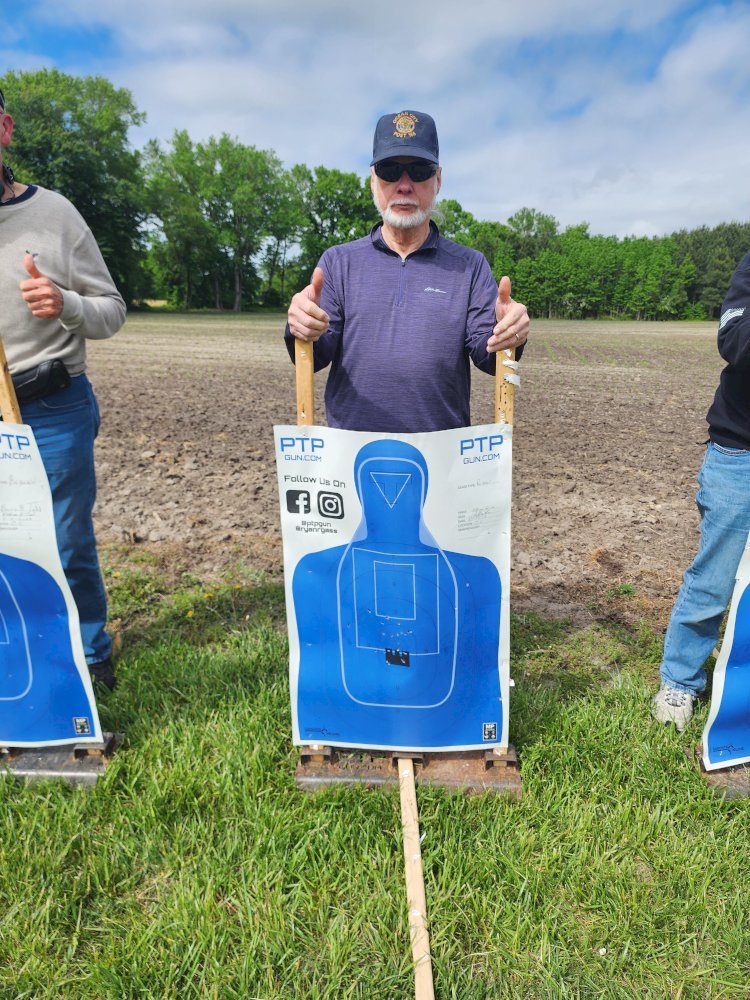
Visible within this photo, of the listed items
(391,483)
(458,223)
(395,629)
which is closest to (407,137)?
(391,483)

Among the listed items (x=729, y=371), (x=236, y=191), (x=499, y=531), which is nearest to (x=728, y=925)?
(x=499, y=531)

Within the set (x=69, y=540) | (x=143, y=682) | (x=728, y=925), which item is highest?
(x=69, y=540)

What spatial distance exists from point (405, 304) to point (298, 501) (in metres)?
1.00

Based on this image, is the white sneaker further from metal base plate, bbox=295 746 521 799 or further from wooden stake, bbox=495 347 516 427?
wooden stake, bbox=495 347 516 427

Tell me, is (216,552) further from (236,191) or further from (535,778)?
(236,191)

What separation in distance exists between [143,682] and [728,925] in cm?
281

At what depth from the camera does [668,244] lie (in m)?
90.6

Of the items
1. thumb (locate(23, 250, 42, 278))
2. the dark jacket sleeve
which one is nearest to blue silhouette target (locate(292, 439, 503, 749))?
the dark jacket sleeve

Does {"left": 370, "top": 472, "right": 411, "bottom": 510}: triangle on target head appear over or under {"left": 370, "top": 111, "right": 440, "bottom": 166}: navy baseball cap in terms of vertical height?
under

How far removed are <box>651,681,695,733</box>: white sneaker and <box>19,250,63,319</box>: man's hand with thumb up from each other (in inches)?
133

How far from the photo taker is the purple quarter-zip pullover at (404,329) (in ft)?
9.05

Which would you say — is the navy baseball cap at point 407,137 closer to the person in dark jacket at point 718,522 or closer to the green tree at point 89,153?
the person in dark jacket at point 718,522

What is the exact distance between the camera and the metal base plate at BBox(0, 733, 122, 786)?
110 inches

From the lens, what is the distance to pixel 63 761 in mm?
2875
